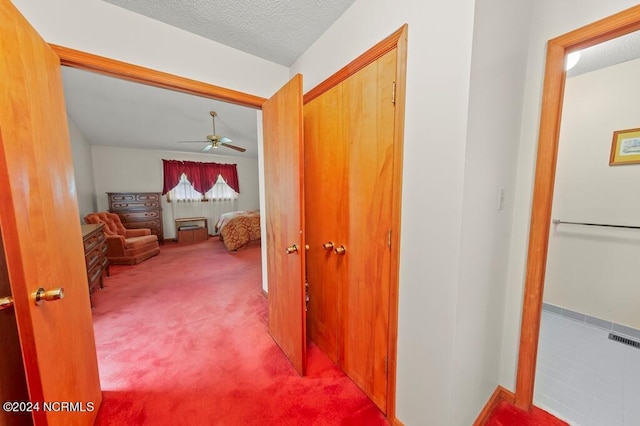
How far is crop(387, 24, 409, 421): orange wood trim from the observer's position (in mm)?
1046

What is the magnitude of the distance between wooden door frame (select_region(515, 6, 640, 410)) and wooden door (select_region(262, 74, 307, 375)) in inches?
49.8

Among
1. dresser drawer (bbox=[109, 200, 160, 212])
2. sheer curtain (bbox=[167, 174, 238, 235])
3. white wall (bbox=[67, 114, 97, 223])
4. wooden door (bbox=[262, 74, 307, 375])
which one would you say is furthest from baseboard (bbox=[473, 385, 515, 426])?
sheer curtain (bbox=[167, 174, 238, 235])

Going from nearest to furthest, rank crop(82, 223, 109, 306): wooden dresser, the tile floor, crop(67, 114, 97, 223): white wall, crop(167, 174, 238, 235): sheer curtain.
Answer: the tile floor → crop(82, 223, 109, 306): wooden dresser → crop(67, 114, 97, 223): white wall → crop(167, 174, 238, 235): sheer curtain

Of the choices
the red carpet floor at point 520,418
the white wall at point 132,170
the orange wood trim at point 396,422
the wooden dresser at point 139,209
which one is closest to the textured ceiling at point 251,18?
the orange wood trim at point 396,422

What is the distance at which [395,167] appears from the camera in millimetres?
1115

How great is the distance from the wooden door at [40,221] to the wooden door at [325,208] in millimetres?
1330

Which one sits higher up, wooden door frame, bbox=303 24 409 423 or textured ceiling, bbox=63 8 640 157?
textured ceiling, bbox=63 8 640 157

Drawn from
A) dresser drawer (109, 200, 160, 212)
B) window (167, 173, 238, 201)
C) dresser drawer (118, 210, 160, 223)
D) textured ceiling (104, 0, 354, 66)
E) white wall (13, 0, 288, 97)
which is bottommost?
dresser drawer (118, 210, 160, 223)

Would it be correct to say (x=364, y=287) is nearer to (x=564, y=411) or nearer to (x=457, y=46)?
(x=457, y=46)

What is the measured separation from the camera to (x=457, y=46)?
2.84ft

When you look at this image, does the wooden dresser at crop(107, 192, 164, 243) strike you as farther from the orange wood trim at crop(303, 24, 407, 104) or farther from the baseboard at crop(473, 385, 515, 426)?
the baseboard at crop(473, 385, 515, 426)

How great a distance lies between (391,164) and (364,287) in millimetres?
727

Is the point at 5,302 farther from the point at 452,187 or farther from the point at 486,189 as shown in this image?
the point at 486,189

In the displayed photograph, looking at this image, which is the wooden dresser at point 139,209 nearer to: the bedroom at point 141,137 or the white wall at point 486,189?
the bedroom at point 141,137
